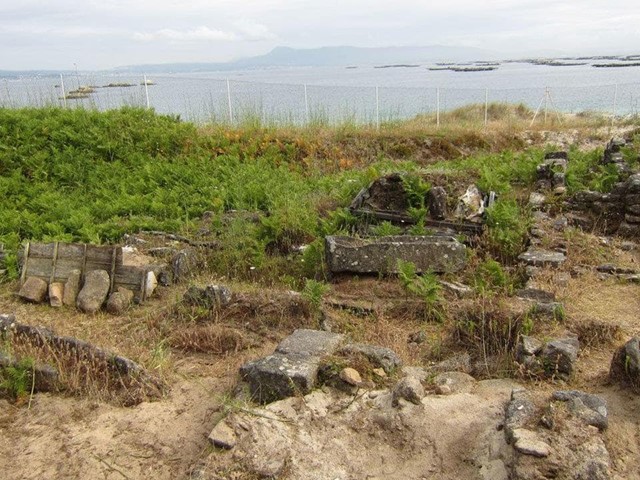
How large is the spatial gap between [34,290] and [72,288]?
0.47 metres

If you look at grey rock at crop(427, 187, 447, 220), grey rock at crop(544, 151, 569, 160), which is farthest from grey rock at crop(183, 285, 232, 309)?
grey rock at crop(544, 151, 569, 160)

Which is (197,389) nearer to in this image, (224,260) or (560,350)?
(560,350)

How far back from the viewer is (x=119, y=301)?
757 centimetres

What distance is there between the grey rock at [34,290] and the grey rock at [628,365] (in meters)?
6.69

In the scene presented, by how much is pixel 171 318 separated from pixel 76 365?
1862 mm

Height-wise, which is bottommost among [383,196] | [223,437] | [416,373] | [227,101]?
[416,373]

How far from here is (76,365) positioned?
517cm

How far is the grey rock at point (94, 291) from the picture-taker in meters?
7.54

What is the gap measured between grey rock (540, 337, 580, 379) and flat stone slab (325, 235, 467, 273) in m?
2.86

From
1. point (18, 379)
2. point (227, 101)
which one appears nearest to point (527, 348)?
point (18, 379)

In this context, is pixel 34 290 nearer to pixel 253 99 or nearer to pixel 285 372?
pixel 285 372

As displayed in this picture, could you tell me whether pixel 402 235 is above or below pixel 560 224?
above

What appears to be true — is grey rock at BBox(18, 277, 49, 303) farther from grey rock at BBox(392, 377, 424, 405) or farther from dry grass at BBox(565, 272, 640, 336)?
dry grass at BBox(565, 272, 640, 336)

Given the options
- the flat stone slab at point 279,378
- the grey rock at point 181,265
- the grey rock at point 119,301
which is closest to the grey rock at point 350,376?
the flat stone slab at point 279,378
